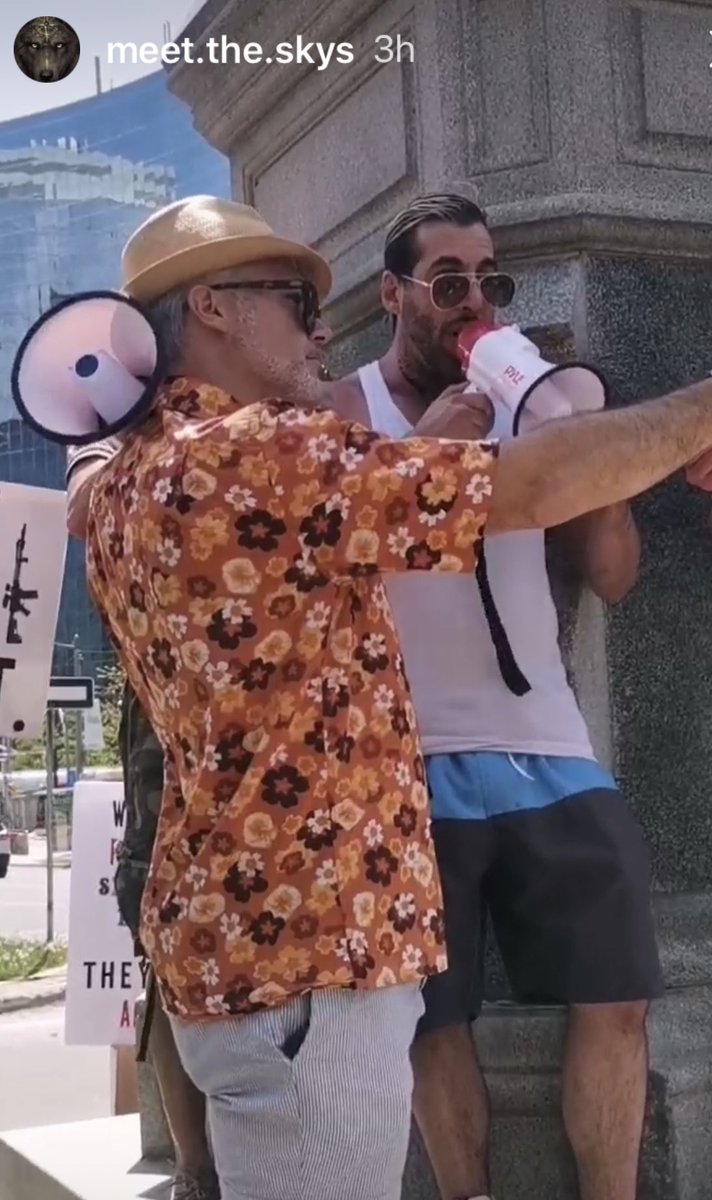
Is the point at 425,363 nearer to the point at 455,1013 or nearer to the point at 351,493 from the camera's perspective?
the point at 351,493

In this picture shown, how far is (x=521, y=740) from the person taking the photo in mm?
2492

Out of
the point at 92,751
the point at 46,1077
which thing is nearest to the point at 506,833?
the point at 46,1077

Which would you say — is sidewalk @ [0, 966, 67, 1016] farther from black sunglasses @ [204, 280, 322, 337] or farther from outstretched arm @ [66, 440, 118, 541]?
black sunglasses @ [204, 280, 322, 337]

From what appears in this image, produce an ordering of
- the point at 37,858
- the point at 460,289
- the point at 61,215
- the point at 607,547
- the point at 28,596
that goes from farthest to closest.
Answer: the point at 61,215 → the point at 37,858 → the point at 28,596 → the point at 607,547 → the point at 460,289

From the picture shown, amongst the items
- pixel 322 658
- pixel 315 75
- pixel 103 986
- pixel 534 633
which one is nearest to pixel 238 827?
pixel 322 658

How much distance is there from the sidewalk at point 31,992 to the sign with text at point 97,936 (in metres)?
5.26

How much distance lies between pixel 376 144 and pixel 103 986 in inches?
146

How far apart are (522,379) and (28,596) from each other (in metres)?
3.67

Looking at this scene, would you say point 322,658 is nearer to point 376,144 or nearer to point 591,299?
point 591,299

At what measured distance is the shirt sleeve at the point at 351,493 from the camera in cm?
183

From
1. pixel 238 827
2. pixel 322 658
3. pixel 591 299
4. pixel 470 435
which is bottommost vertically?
pixel 238 827

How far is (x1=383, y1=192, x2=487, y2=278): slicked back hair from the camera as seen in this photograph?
2588mm

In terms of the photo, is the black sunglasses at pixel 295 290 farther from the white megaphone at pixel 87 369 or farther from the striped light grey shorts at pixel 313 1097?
the striped light grey shorts at pixel 313 1097

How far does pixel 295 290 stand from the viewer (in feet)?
6.98
